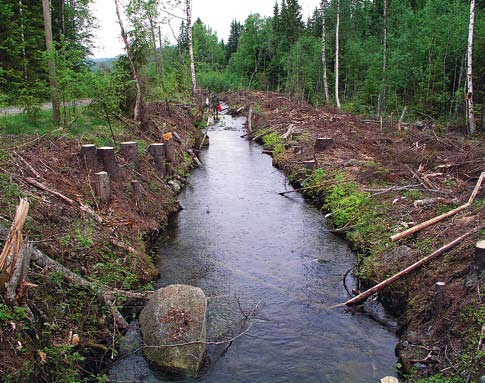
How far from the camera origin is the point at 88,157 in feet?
36.2

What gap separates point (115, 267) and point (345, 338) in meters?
4.62

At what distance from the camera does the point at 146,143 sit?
17000mm

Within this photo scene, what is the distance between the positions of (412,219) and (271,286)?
155 inches

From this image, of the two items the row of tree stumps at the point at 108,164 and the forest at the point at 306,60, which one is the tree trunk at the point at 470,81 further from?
the row of tree stumps at the point at 108,164

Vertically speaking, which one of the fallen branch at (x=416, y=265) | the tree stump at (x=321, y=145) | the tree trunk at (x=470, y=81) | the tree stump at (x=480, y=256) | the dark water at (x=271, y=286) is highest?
the tree trunk at (x=470, y=81)

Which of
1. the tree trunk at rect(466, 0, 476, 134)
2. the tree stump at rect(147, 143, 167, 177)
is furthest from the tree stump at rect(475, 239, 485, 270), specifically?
the tree trunk at rect(466, 0, 476, 134)

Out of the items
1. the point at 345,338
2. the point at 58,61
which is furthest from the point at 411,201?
the point at 58,61

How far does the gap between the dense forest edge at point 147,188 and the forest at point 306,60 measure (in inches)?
6.2

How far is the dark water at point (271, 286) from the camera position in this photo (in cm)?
679

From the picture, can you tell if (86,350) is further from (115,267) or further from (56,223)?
(56,223)

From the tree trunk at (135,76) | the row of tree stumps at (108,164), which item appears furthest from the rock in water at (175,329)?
the tree trunk at (135,76)

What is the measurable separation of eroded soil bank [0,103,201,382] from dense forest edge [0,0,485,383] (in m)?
0.03

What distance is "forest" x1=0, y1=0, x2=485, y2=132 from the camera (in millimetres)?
15656

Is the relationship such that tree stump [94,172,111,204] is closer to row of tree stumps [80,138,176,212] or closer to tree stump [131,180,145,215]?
row of tree stumps [80,138,176,212]
